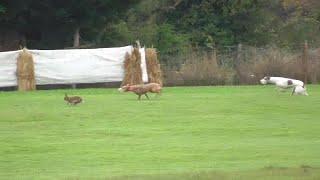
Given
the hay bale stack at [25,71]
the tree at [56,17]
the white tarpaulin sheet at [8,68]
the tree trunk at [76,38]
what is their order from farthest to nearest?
the tree trunk at [76,38]
the tree at [56,17]
the white tarpaulin sheet at [8,68]
the hay bale stack at [25,71]

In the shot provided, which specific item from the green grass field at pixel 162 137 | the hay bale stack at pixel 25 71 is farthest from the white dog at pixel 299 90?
the hay bale stack at pixel 25 71

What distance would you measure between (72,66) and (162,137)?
57.9 feet

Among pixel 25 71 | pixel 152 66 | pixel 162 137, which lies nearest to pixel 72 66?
pixel 25 71

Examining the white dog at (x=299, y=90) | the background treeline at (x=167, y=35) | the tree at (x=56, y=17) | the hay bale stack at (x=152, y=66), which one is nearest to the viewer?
the white dog at (x=299, y=90)

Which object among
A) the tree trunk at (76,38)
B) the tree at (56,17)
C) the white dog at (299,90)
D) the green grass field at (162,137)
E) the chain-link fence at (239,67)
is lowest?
the green grass field at (162,137)

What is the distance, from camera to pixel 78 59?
3472 centimetres

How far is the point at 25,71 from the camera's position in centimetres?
3359

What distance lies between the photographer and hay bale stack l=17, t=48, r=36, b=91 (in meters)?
33.5

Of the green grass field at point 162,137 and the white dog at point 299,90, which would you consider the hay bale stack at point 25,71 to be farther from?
the white dog at point 299,90

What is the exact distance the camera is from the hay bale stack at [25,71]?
110 ft

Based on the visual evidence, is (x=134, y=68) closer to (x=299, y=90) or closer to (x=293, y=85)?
(x=293, y=85)

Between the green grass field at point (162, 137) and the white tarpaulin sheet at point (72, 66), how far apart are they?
5896 millimetres

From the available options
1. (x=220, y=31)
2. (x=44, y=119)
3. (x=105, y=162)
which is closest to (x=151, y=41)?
(x=220, y=31)

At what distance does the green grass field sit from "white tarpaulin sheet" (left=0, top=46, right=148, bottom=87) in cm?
590
